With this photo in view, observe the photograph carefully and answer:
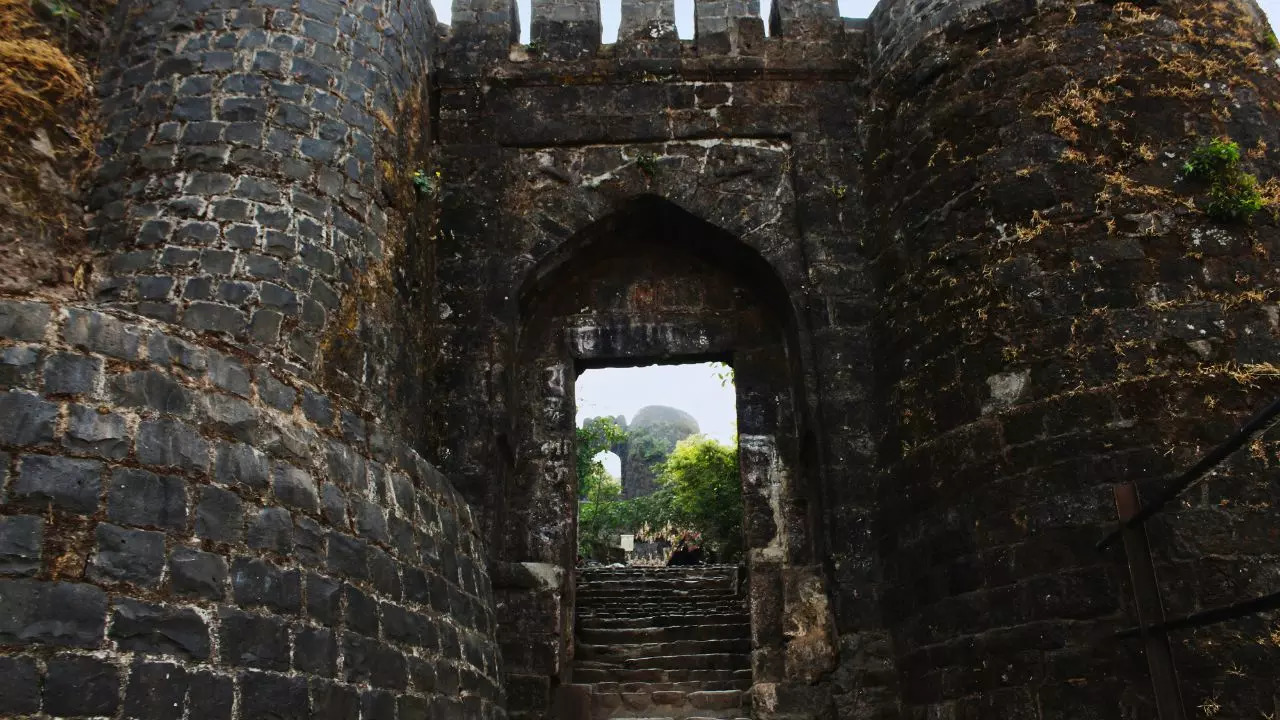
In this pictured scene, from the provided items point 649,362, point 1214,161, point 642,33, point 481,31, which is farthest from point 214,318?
point 1214,161

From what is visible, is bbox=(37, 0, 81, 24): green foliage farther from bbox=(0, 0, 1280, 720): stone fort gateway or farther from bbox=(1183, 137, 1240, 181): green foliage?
bbox=(1183, 137, 1240, 181): green foliage

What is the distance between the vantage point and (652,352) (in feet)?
25.5

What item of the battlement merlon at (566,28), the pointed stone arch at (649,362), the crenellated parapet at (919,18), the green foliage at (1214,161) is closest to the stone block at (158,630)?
the pointed stone arch at (649,362)

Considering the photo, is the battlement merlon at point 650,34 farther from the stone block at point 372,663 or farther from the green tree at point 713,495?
the green tree at point 713,495

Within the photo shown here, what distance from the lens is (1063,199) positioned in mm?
6234

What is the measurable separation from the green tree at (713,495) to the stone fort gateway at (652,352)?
566 centimetres

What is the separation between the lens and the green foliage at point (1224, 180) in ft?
19.5

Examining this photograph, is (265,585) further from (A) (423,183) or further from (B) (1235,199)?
(B) (1235,199)

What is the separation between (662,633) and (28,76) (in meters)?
5.62

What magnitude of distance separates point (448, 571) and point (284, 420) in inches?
49.3

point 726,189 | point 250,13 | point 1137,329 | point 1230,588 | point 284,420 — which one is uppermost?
point 250,13

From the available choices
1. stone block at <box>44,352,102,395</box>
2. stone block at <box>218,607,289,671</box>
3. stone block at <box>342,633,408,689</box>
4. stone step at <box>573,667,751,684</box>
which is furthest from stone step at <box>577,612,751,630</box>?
stone block at <box>44,352,102,395</box>

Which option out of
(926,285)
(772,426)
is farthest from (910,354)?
(772,426)

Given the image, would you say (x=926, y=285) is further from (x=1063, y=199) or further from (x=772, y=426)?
(x=772, y=426)
